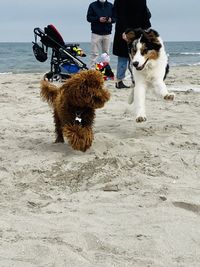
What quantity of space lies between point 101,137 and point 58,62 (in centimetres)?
524

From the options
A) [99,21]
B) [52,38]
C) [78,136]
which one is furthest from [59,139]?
[99,21]

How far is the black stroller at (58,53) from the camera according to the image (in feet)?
31.1

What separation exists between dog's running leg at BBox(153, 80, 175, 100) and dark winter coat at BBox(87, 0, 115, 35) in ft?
15.9

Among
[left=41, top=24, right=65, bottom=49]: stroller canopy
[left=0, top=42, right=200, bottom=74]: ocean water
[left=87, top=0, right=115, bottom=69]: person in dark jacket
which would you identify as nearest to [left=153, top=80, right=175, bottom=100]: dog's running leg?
[left=41, top=24, right=65, bottom=49]: stroller canopy

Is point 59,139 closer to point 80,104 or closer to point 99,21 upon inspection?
point 80,104

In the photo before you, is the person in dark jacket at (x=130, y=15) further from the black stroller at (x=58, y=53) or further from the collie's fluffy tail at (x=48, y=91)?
the collie's fluffy tail at (x=48, y=91)

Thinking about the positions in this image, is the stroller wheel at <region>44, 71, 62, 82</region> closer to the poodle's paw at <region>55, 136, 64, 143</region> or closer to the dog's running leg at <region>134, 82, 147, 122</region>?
the dog's running leg at <region>134, 82, 147, 122</region>

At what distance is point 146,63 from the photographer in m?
5.61

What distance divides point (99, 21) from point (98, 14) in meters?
0.16

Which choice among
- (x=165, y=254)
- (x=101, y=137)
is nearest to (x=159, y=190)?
(x=165, y=254)

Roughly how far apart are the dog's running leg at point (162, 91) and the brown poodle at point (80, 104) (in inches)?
50.6

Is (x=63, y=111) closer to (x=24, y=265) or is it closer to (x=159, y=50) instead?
(x=159, y=50)

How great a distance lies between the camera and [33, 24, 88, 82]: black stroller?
9484 mm

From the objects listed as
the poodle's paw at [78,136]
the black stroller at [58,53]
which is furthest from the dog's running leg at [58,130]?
the black stroller at [58,53]
